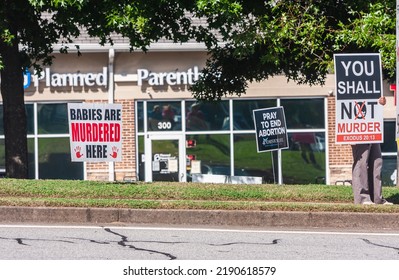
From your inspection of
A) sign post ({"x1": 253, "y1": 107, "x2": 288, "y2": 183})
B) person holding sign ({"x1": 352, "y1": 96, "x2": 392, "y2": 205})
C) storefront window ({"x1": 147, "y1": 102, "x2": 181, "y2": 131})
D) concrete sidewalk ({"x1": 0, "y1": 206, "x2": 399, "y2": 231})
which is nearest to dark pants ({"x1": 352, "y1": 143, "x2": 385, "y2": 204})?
person holding sign ({"x1": 352, "y1": 96, "x2": 392, "y2": 205})

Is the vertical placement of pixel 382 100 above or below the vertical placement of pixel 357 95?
below

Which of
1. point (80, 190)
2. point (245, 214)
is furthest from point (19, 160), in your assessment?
point (245, 214)

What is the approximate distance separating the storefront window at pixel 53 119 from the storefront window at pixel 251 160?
492 cm

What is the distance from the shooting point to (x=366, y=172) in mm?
14125

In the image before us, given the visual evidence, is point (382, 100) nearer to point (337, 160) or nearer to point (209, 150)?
point (337, 160)

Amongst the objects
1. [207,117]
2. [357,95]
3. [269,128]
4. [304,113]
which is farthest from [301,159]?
[357,95]

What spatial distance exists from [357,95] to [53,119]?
571 inches

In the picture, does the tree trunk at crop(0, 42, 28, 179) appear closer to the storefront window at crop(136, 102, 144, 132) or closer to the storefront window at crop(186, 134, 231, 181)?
the storefront window at crop(136, 102, 144, 132)

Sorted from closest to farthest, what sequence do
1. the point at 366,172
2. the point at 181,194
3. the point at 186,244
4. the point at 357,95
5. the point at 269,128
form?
1. the point at 186,244
2. the point at 366,172
3. the point at 357,95
4. the point at 181,194
5. the point at 269,128

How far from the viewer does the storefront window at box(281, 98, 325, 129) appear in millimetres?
27406

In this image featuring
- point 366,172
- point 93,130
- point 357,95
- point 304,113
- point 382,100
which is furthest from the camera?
point 304,113

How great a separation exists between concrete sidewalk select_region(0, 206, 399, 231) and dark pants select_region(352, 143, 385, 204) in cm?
105

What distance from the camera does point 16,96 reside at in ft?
61.8

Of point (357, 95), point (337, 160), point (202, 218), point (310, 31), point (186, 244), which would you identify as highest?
point (310, 31)
